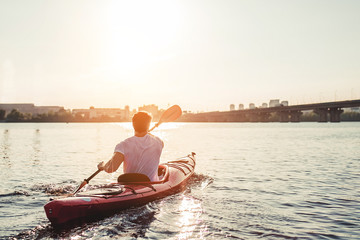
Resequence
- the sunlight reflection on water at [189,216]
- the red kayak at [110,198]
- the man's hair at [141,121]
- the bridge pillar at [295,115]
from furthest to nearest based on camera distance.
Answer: the bridge pillar at [295,115]
the man's hair at [141,121]
the sunlight reflection on water at [189,216]
the red kayak at [110,198]

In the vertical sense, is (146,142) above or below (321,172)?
above

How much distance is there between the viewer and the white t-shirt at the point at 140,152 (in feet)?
22.3

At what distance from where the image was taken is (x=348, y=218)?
274 inches

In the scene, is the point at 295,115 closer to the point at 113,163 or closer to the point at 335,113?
the point at 335,113

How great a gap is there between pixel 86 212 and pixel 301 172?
10326mm

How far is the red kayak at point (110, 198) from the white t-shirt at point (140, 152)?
7.7 inches

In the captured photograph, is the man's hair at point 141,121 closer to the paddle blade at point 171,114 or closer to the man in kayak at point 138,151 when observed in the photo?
the man in kayak at point 138,151

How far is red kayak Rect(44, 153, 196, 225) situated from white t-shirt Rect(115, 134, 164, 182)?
20 cm

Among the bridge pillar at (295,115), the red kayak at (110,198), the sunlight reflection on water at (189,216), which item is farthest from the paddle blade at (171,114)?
the bridge pillar at (295,115)

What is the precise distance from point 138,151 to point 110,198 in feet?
3.66

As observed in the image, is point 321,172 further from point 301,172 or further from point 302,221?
point 302,221

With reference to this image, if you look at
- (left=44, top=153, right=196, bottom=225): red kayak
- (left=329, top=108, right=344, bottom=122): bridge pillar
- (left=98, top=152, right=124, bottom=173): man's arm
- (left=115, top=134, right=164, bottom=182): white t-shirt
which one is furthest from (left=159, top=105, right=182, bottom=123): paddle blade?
(left=329, top=108, right=344, bottom=122): bridge pillar

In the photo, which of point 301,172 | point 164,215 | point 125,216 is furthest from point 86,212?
point 301,172

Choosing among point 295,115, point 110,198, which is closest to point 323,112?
point 295,115
